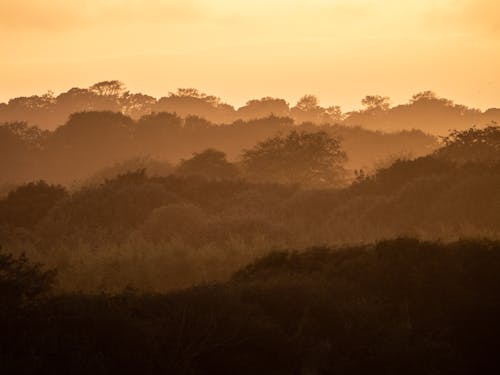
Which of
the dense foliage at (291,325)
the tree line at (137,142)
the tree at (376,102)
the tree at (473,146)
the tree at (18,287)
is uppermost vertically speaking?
the tree at (376,102)

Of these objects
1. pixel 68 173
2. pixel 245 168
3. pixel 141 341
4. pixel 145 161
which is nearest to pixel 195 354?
pixel 141 341

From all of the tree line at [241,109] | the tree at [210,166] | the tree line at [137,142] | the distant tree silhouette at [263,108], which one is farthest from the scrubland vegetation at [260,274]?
the distant tree silhouette at [263,108]

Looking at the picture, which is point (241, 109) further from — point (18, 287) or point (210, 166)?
point (18, 287)

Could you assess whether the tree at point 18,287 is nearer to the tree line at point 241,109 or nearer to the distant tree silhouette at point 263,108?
the tree line at point 241,109

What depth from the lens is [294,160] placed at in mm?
50188

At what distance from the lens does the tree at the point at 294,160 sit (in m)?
50.1

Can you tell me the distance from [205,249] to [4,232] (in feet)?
26.0

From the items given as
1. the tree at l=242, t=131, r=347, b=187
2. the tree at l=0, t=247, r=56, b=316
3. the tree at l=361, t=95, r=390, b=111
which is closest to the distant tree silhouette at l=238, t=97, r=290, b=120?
the tree at l=361, t=95, r=390, b=111

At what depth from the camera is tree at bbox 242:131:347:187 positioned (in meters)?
50.1

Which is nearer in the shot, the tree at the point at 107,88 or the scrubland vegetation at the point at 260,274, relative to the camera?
the scrubland vegetation at the point at 260,274

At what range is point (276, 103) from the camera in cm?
10419

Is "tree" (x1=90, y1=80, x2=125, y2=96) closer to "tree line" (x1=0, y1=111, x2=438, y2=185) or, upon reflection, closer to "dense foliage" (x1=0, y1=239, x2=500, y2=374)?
"tree line" (x1=0, y1=111, x2=438, y2=185)

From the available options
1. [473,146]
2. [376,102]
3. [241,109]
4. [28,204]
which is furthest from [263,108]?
[28,204]

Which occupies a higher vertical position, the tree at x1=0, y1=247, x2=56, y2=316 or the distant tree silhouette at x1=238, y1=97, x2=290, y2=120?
the distant tree silhouette at x1=238, y1=97, x2=290, y2=120
